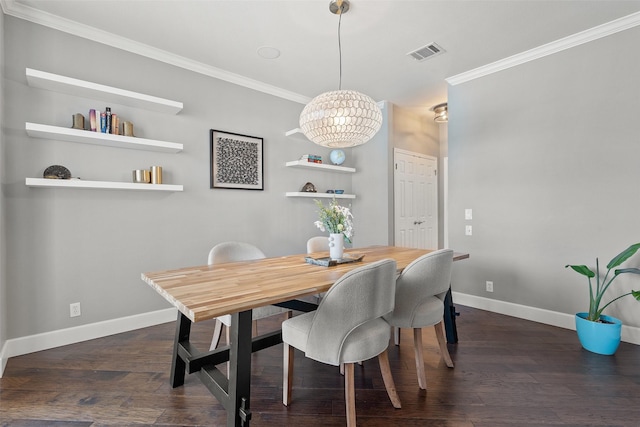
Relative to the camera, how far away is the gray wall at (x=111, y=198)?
240cm

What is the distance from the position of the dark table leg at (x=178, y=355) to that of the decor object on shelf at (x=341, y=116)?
1.59 m

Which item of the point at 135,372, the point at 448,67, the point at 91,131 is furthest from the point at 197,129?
the point at 448,67

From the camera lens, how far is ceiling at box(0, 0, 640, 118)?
2352mm

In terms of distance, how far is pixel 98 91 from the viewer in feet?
8.30

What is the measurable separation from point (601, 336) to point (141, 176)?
4065 millimetres

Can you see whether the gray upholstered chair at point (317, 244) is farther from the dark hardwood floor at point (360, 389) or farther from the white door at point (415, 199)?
the white door at point (415, 199)

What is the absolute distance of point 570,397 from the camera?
6.03ft

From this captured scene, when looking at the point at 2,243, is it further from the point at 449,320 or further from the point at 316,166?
the point at 449,320

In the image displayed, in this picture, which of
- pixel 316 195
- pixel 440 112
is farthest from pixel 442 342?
pixel 440 112

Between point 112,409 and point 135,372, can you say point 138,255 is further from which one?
point 112,409

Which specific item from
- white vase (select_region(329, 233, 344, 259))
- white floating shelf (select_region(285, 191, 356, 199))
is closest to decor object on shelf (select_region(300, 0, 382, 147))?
white vase (select_region(329, 233, 344, 259))

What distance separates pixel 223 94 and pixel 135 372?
9.22 ft

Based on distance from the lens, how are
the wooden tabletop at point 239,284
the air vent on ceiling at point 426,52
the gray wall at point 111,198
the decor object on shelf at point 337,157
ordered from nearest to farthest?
1. the wooden tabletop at point 239,284
2. the gray wall at point 111,198
3. the air vent on ceiling at point 426,52
4. the decor object on shelf at point 337,157

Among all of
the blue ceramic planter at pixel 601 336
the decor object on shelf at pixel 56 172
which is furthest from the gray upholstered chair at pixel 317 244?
the blue ceramic planter at pixel 601 336
